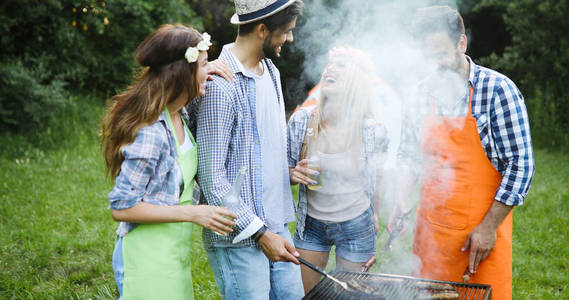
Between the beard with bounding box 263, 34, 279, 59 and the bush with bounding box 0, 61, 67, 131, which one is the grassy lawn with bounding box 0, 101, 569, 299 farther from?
the beard with bounding box 263, 34, 279, 59

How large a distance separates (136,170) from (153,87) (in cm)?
39

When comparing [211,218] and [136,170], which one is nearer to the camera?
[136,170]

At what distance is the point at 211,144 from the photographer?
213 cm

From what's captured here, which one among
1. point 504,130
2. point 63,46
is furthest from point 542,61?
point 63,46

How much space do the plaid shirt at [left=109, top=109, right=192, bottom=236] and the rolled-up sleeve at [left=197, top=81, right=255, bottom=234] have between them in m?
0.14

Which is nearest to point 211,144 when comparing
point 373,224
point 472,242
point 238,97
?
point 238,97

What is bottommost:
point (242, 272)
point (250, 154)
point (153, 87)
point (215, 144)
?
point (242, 272)

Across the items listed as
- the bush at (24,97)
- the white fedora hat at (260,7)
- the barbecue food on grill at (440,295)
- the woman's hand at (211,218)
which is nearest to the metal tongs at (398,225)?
the barbecue food on grill at (440,295)

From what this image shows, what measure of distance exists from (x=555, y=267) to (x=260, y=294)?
329 centimetres

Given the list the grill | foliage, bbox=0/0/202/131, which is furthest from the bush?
the grill

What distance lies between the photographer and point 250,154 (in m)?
2.25

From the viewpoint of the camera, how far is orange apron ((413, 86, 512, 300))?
2.47 meters

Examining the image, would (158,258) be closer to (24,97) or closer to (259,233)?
(259,233)

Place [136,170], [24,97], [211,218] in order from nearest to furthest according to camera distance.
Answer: [136,170]
[211,218]
[24,97]
